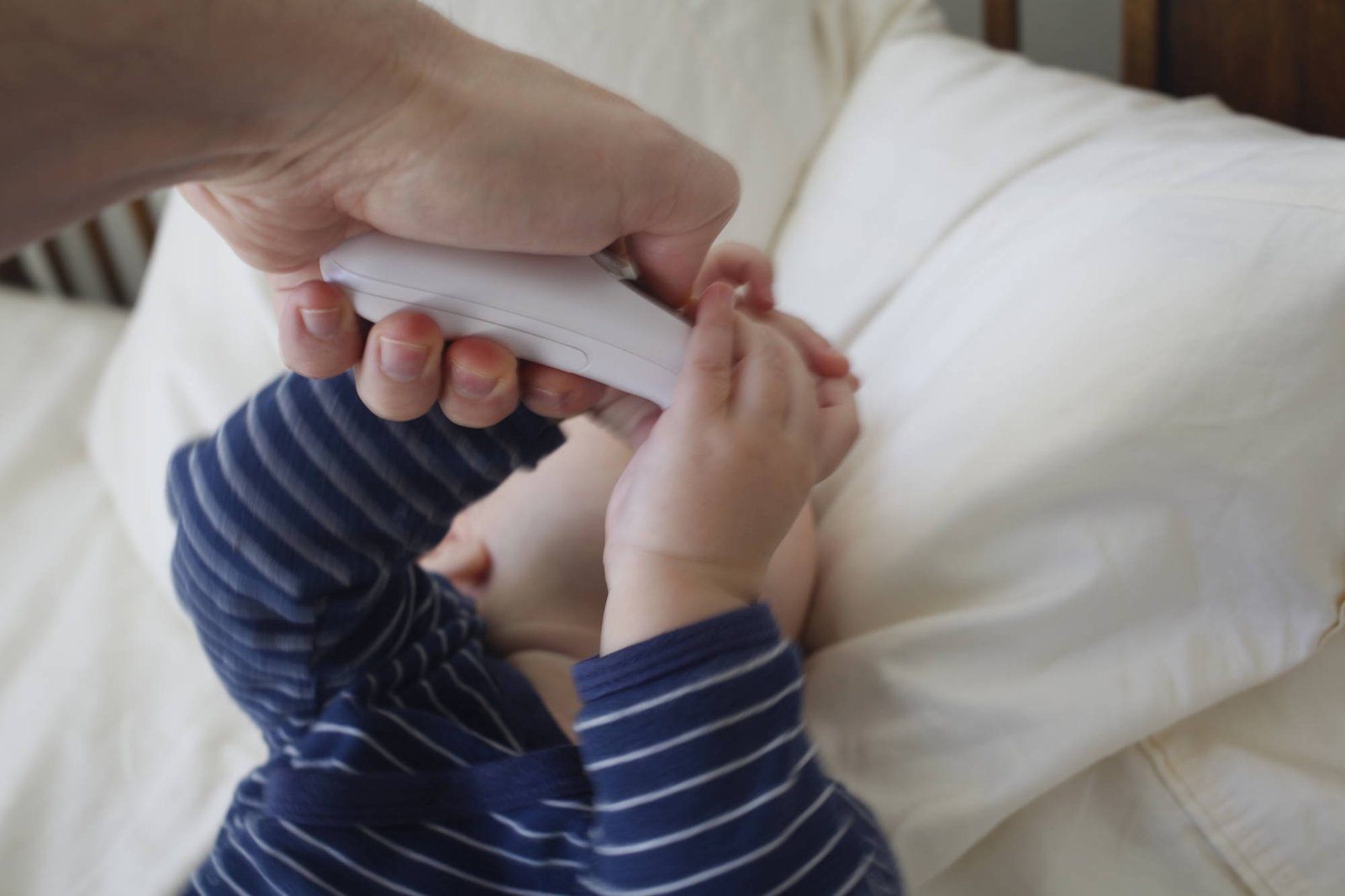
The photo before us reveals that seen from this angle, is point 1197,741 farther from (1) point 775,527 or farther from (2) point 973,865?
(1) point 775,527

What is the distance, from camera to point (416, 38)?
386 millimetres

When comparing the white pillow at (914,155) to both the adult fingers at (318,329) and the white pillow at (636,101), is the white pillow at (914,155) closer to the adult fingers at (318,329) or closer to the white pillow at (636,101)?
the white pillow at (636,101)

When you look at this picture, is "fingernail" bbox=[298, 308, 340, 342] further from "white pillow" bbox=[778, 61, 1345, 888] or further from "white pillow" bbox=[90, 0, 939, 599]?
"white pillow" bbox=[90, 0, 939, 599]

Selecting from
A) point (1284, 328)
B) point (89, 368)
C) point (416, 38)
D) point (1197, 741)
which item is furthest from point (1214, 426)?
point (89, 368)

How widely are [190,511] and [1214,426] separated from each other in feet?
1.68

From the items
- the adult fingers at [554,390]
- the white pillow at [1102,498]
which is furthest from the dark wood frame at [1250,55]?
the adult fingers at [554,390]

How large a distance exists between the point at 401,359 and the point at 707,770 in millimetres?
209

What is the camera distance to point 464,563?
722 millimetres

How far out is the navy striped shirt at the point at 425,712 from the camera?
0.44m

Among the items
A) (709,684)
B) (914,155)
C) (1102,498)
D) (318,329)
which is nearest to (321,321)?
(318,329)

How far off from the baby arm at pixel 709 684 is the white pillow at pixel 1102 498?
81 mm

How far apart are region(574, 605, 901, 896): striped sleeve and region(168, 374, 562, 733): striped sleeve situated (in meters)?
0.16

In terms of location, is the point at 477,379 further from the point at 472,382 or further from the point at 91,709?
the point at 91,709

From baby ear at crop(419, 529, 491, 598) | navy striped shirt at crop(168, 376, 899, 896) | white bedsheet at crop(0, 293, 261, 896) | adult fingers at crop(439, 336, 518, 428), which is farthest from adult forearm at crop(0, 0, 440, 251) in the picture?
white bedsheet at crop(0, 293, 261, 896)
